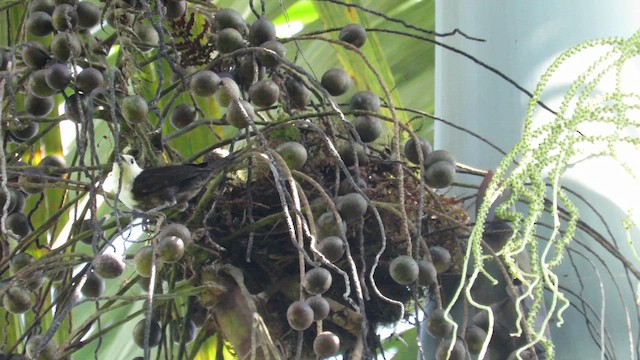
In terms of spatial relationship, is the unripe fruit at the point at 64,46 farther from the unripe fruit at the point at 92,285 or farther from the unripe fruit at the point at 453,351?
the unripe fruit at the point at 453,351

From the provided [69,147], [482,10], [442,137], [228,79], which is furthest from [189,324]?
[69,147]

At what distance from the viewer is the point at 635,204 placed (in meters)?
1.27

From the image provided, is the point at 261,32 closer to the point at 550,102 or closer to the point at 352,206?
the point at 352,206

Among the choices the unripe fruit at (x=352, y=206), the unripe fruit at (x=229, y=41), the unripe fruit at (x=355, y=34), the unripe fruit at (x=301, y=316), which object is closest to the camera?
the unripe fruit at (x=301, y=316)

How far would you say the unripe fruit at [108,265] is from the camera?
3.71 ft

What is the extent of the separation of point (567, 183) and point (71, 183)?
577 millimetres

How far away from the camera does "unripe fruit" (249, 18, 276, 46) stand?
4.25ft

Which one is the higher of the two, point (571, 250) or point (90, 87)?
point (90, 87)

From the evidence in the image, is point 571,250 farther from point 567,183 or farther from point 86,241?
point 86,241

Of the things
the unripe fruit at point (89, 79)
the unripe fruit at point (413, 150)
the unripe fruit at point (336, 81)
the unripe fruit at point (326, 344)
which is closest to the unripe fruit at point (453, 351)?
the unripe fruit at point (326, 344)

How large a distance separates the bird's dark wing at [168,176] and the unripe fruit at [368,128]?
7.1 inches

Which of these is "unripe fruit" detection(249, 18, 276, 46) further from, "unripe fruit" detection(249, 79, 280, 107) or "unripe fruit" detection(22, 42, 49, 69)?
"unripe fruit" detection(22, 42, 49, 69)

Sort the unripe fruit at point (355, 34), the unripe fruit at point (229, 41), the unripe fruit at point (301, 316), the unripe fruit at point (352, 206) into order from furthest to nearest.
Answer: the unripe fruit at point (355, 34) → the unripe fruit at point (229, 41) → the unripe fruit at point (352, 206) → the unripe fruit at point (301, 316)

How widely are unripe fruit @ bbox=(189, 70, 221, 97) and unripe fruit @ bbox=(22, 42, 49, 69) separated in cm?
18
